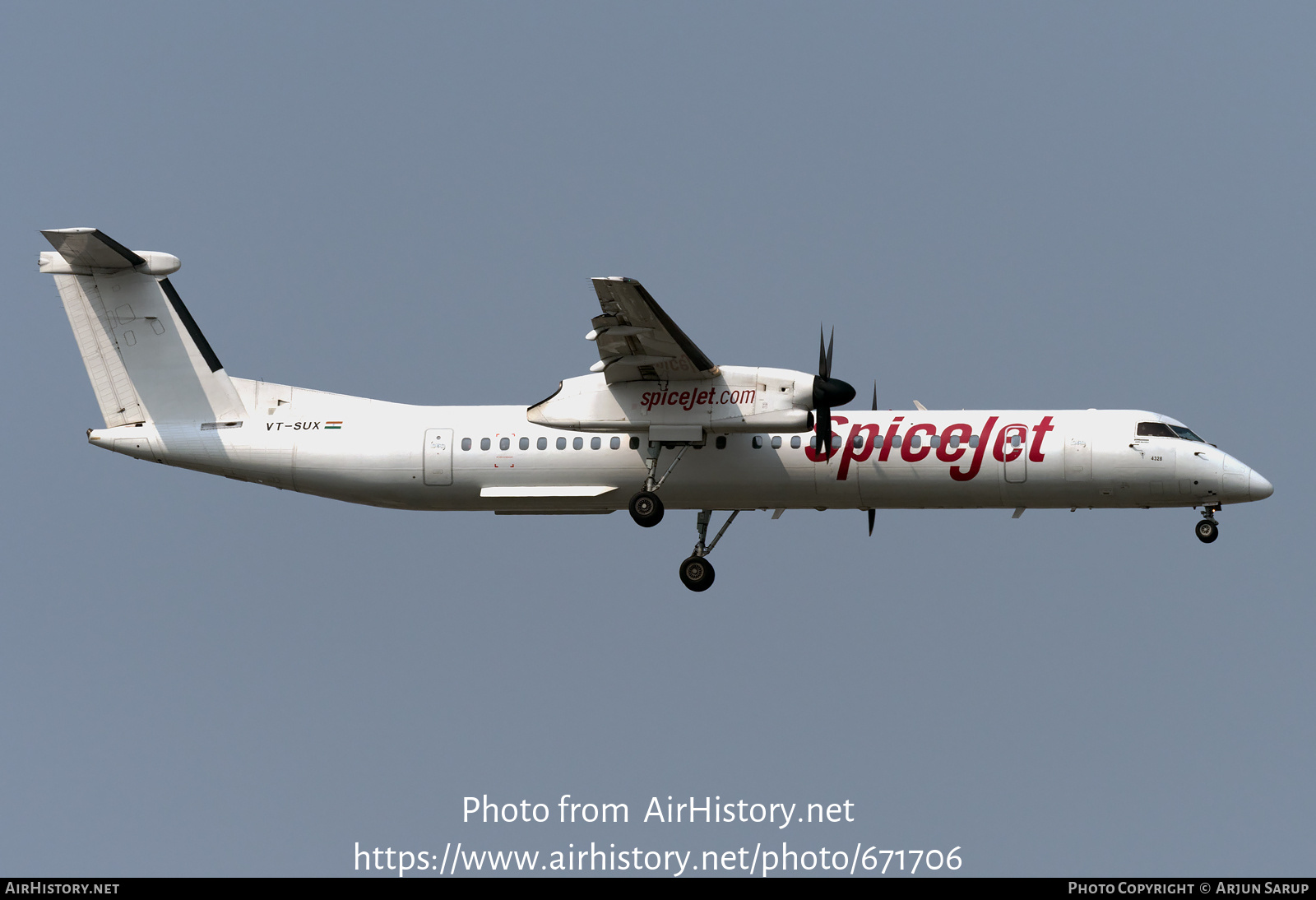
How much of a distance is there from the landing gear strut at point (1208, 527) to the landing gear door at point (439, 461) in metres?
12.8

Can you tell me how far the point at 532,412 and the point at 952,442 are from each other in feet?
23.2

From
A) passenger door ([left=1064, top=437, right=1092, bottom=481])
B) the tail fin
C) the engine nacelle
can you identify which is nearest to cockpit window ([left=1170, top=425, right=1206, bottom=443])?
passenger door ([left=1064, top=437, right=1092, bottom=481])

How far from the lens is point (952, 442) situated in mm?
27594

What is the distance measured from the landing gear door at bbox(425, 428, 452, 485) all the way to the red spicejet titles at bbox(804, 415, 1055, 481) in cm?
618

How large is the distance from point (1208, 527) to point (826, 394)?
703 centimetres

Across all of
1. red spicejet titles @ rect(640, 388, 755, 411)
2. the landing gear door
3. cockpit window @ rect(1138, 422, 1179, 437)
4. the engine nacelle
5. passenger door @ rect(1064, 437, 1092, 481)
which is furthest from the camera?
the landing gear door

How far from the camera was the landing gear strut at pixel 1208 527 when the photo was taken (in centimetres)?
2767

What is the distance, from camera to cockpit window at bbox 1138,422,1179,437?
1086 inches

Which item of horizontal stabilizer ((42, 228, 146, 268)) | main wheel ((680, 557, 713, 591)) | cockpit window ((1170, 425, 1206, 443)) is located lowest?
main wheel ((680, 557, 713, 591))

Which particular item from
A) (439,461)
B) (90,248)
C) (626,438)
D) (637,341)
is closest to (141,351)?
(90,248)

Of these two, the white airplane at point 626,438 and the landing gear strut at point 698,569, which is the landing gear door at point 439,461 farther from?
the landing gear strut at point 698,569

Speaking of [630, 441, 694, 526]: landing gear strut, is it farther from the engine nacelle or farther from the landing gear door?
the landing gear door

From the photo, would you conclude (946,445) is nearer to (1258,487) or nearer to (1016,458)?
(1016,458)
